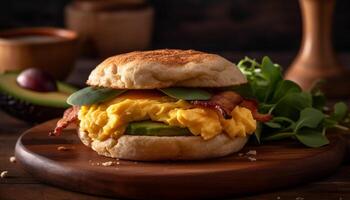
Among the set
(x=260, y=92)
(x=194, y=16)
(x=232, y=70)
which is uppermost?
(x=232, y=70)

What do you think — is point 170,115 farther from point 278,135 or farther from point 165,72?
point 278,135

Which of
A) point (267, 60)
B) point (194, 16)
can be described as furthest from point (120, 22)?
point (267, 60)

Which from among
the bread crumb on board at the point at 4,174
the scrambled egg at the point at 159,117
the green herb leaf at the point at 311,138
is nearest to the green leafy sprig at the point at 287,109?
the green herb leaf at the point at 311,138

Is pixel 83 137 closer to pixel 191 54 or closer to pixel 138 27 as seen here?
pixel 191 54

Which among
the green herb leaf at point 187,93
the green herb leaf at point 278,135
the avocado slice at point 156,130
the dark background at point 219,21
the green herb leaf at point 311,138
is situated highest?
the green herb leaf at point 187,93

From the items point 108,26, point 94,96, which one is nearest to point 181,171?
point 94,96

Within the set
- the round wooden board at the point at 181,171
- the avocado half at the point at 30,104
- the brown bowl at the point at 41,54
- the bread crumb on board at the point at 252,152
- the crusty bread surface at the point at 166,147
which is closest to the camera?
the round wooden board at the point at 181,171

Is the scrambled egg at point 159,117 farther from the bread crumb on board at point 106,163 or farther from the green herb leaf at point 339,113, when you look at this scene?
the green herb leaf at point 339,113

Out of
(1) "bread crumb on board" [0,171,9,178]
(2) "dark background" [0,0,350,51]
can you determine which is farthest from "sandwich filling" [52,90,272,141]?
(2) "dark background" [0,0,350,51]

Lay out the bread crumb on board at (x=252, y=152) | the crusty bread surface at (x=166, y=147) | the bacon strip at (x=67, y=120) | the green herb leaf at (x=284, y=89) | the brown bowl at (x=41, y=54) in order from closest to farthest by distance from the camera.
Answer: the crusty bread surface at (x=166, y=147) < the bread crumb on board at (x=252, y=152) < the bacon strip at (x=67, y=120) < the green herb leaf at (x=284, y=89) < the brown bowl at (x=41, y=54)
